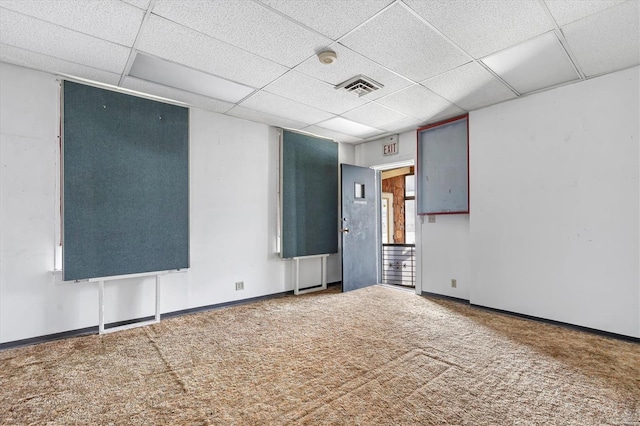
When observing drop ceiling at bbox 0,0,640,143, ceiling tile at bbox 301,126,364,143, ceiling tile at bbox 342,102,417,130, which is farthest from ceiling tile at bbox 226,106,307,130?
ceiling tile at bbox 342,102,417,130

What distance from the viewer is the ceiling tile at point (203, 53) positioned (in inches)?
91.3

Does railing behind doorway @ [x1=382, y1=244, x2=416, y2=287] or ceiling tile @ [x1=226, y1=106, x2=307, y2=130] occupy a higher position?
ceiling tile @ [x1=226, y1=106, x2=307, y2=130]

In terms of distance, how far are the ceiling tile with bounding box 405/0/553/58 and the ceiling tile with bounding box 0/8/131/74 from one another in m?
2.46

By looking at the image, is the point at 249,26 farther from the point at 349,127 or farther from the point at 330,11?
the point at 349,127

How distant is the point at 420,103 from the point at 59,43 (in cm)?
363

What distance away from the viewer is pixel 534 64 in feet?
9.30

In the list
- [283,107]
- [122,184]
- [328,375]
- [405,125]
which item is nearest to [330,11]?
[283,107]

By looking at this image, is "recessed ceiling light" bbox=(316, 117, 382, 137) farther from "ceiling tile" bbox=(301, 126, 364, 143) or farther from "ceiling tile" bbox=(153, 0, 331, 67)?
"ceiling tile" bbox=(153, 0, 331, 67)

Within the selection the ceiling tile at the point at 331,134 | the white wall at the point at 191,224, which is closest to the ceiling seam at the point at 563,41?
the ceiling tile at the point at 331,134

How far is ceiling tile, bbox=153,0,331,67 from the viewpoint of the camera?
2.06m

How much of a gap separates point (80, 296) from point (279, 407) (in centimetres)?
256

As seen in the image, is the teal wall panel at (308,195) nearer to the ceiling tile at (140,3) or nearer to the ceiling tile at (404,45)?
the ceiling tile at (404,45)

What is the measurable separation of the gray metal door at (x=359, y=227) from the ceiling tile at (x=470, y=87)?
201cm

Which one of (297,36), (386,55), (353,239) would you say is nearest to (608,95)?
(386,55)
